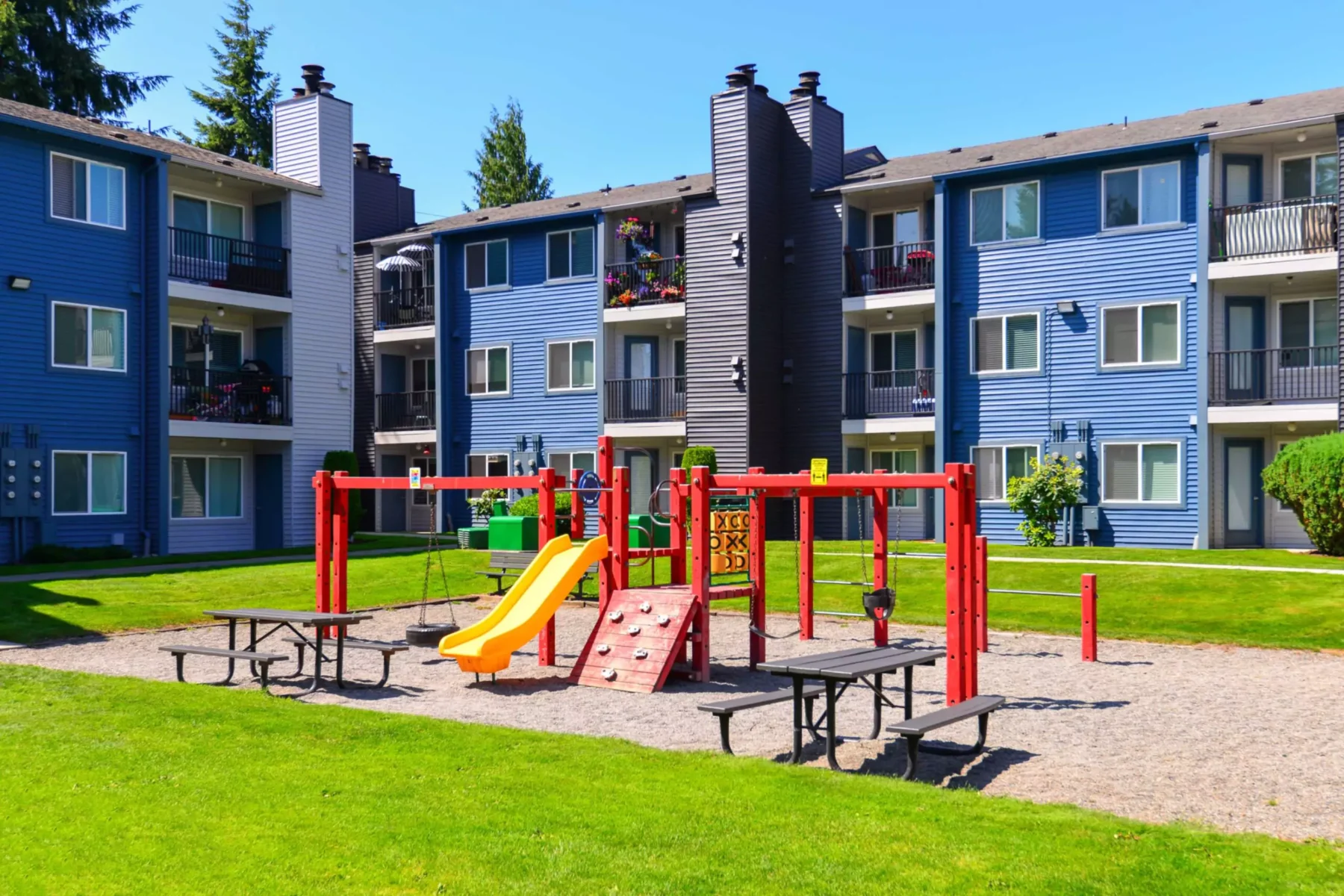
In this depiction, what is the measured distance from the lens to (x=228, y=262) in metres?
33.0

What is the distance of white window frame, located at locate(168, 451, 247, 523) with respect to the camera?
31.4 m

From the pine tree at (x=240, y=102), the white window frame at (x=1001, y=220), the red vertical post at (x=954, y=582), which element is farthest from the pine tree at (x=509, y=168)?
the red vertical post at (x=954, y=582)

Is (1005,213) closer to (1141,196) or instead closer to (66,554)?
(1141,196)

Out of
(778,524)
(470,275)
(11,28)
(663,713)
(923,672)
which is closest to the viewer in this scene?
(663,713)

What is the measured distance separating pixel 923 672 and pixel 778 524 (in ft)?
61.8

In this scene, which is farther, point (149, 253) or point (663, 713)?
point (149, 253)

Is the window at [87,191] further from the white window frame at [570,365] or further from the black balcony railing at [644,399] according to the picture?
the black balcony railing at [644,399]

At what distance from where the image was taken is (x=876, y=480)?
12.2 meters

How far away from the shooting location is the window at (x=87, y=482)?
27703mm

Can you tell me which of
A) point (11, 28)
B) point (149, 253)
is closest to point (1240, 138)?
point (149, 253)

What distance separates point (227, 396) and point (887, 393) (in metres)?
16.7

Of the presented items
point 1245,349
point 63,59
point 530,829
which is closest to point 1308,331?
point 1245,349

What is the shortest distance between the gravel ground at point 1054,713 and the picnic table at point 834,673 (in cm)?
36

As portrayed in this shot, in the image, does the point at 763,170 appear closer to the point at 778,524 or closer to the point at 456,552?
the point at 778,524
